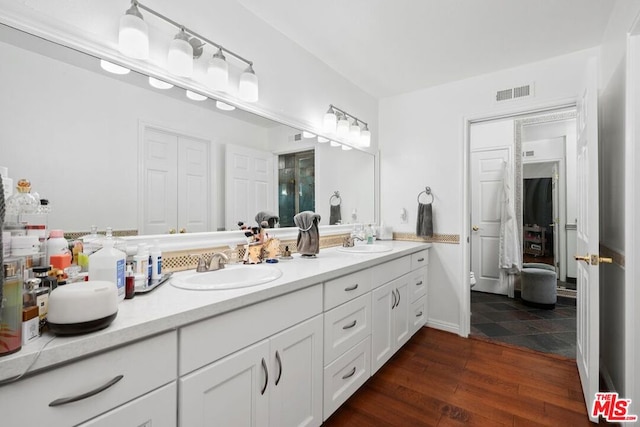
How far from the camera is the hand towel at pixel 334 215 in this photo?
2705mm

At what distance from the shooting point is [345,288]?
5.52ft

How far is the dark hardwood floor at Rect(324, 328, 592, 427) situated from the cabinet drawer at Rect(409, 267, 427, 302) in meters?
0.44

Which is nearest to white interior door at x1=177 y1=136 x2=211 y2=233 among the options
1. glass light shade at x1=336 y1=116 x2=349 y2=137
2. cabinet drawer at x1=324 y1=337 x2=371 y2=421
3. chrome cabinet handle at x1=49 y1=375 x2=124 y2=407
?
chrome cabinet handle at x1=49 y1=375 x2=124 y2=407

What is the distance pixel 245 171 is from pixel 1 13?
1.17 m

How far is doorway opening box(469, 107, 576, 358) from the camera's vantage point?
12.7ft

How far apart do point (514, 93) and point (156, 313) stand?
307cm

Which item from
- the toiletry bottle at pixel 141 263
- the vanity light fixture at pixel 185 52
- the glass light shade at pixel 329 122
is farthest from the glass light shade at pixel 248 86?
the toiletry bottle at pixel 141 263

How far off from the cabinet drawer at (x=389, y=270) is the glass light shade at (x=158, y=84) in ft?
5.10

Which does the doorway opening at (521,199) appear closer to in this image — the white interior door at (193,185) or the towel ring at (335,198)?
the towel ring at (335,198)

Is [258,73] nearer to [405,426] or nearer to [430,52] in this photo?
[430,52]

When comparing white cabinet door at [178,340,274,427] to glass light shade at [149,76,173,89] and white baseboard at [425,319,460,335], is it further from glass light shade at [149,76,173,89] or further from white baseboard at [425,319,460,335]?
white baseboard at [425,319,460,335]

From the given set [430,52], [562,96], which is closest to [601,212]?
[562,96]

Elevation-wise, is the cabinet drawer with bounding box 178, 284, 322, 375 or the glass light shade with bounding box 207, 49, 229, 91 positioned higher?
the glass light shade with bounding box 207, 49, 229, 91

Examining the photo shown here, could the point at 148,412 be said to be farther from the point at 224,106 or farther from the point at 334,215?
the point at 334,215
